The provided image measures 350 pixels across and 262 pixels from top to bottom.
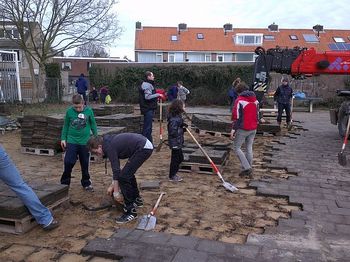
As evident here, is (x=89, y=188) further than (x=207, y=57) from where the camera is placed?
No

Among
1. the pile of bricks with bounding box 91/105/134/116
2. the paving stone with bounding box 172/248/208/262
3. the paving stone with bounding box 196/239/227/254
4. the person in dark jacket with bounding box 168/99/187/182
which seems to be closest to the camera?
the paving stone with bounding box 172/248/208/262

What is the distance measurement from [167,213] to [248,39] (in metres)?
44.1

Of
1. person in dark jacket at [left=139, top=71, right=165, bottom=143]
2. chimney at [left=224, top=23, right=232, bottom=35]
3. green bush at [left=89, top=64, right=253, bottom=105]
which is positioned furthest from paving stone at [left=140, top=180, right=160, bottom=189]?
chimney at [left=224, top=23, right=232, bottom=35]

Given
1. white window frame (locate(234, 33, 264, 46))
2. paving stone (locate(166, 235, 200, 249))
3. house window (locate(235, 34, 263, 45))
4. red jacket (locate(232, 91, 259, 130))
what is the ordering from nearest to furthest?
paving stone (locate(166, 235, 200, 249)), red jacket (locate(232, 91, 259, 130)), white window frame (locate(234, 33, 264, 46)), house window (locate(235, 34, 263, 45))

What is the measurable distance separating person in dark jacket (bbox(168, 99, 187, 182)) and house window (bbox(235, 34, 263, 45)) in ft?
136

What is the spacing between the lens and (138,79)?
30125mm

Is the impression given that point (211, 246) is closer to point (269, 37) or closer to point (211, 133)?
point (211, 133)

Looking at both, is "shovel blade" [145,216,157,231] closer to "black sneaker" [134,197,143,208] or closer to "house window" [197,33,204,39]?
"black sneaker" [134,197,143,208]

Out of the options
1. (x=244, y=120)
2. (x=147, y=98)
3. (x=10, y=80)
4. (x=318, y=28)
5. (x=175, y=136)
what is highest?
(x=318, y=28)

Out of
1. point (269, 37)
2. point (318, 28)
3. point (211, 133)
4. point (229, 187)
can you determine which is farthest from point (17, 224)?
point (318, 28)

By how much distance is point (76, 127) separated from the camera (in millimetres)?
6430

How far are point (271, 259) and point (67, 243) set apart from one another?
2.25 meters

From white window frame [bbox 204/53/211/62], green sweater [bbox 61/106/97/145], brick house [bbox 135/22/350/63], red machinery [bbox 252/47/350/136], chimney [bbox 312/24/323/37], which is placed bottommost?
green sweater [bbox 61/106/97/145]

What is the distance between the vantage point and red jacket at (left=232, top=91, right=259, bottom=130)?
24.9 ft
